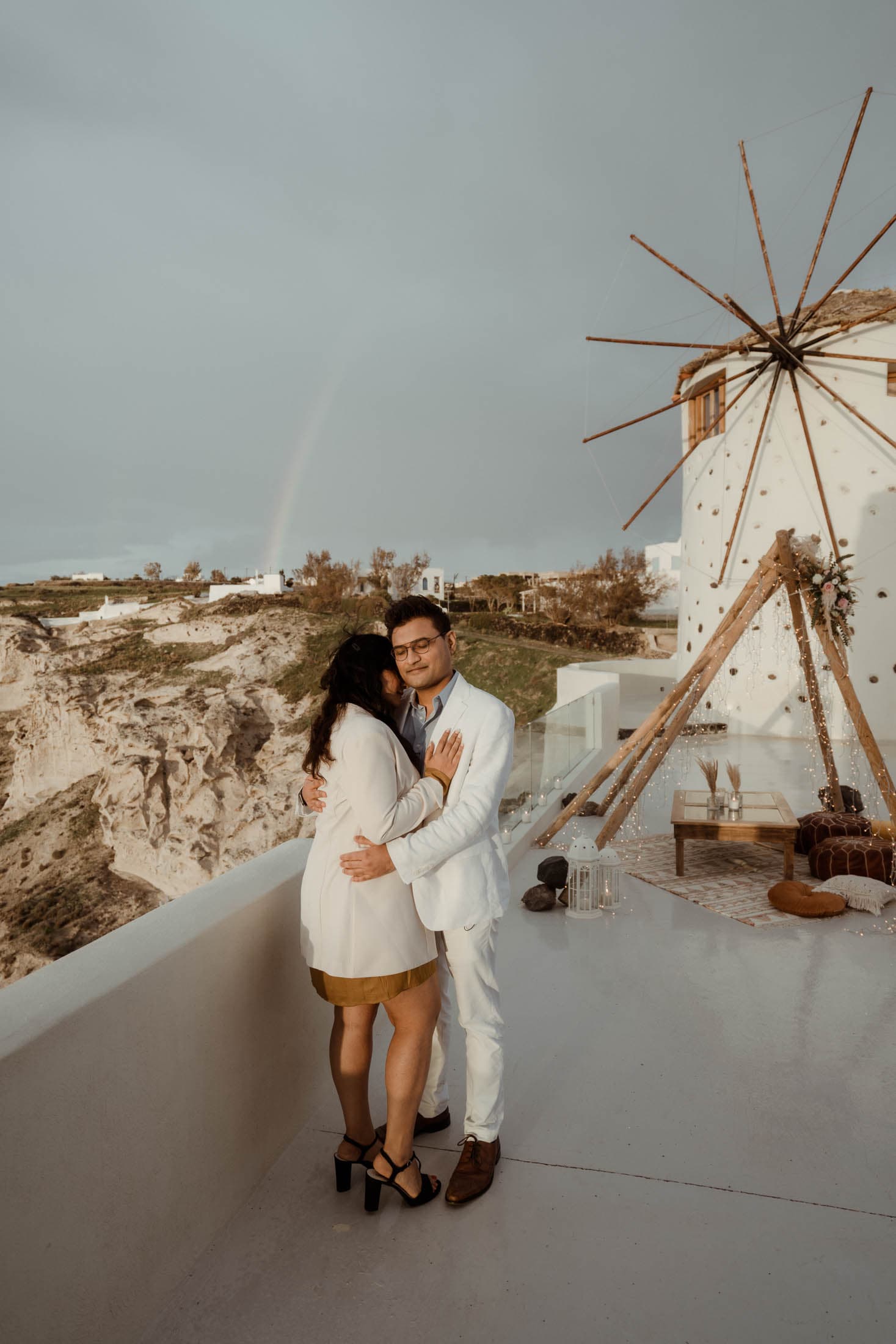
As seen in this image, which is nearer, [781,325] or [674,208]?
[781,325]

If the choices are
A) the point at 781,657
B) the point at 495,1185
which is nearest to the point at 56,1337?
the point at 495,1185

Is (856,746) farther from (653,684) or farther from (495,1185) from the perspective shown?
(495,1185)

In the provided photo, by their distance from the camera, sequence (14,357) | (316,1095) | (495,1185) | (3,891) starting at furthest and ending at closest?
(14,357)
(3,891)
(316,1095)
(495,1185)

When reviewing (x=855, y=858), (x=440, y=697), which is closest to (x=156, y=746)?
(x=855, y=858)

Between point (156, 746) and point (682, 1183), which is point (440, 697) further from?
point (156, 746)

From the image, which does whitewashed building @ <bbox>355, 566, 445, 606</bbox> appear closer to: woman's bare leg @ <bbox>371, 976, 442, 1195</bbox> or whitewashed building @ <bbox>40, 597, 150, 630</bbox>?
whitewashed building @ <bbox>40, 597, 150, 630</bbox>

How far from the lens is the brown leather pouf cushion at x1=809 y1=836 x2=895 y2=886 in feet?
17.5

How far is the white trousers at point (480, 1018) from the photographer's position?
2.30 meters

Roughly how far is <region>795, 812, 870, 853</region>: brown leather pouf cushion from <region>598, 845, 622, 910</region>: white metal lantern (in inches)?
64.4

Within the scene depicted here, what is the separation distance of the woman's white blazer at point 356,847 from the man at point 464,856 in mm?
55

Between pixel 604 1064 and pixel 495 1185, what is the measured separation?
869 mm

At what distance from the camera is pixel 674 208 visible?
11.6 meters

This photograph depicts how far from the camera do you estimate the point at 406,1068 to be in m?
2.22

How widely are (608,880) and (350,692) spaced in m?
3.42
